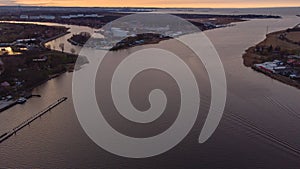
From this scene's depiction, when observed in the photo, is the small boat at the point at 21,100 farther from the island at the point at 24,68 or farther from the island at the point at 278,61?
the island at the point at 278,61

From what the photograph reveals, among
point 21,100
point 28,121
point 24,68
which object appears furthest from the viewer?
point 24,68

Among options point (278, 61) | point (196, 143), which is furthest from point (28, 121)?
point (278, 61)

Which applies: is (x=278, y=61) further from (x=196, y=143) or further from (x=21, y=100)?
(x=21, y=100)

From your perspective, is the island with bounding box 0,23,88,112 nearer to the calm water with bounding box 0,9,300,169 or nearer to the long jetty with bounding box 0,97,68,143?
the calm water with bounding box 0,9,300,169

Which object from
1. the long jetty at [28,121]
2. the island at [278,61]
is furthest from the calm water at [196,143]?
the island at [278,61]

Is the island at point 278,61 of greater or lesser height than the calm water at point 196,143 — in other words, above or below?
above

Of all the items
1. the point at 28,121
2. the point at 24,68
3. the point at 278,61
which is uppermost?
the point at 278,61

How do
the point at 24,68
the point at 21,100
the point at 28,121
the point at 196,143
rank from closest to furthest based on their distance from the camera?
the point at 196,143 < the point at 28,121 < the point at 21,100 < the point at 24,68

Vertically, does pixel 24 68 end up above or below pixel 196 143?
above

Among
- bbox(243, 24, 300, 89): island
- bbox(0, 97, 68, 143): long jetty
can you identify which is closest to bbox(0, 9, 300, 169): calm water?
→ bbox(0, 97, 68, 143): long jetty
